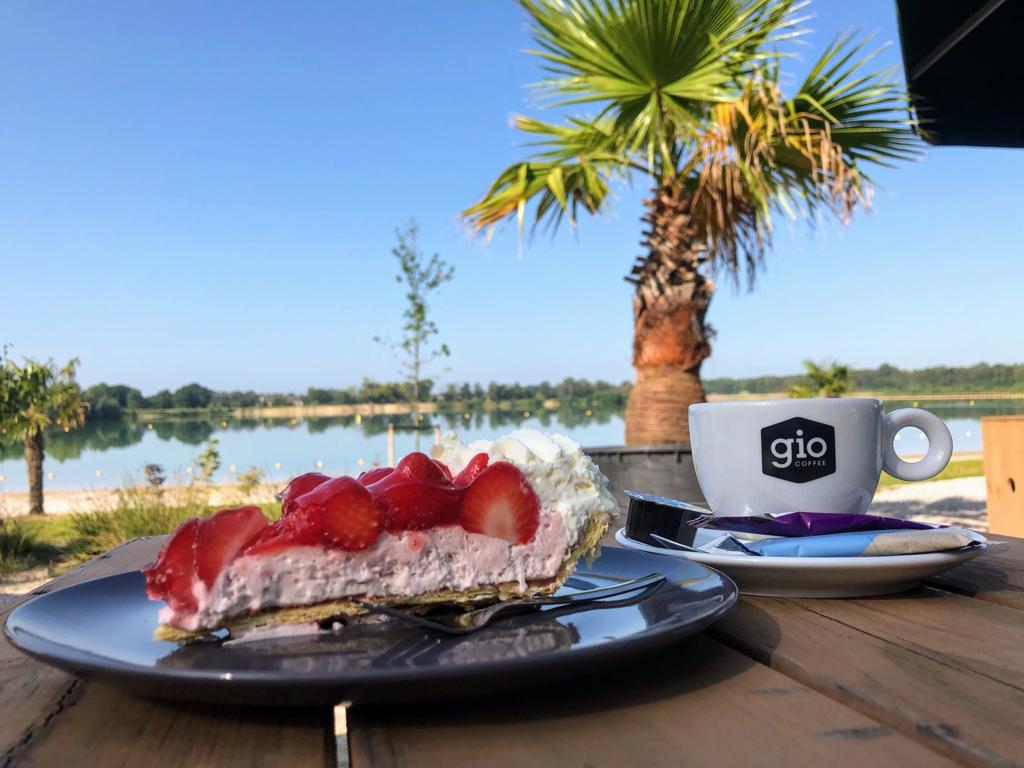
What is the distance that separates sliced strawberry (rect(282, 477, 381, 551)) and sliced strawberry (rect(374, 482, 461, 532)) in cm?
3

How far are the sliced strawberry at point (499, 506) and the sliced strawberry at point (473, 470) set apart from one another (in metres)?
0.03

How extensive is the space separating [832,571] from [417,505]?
49cm

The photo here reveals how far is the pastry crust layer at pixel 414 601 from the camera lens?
0.75 m

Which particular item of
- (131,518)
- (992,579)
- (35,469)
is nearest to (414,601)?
(992,579)

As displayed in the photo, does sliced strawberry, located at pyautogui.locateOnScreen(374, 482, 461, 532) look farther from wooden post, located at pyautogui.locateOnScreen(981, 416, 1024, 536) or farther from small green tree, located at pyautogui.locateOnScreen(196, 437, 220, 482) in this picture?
small green tree, located at pyautogui.locateOnScreen(196, 437, 220, 482)

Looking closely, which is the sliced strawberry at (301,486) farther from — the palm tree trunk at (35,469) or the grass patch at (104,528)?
the palm tree trunk at (35,469)

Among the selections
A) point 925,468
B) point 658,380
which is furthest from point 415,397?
point 925,468

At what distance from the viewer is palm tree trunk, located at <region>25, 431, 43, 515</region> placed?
40.5ft

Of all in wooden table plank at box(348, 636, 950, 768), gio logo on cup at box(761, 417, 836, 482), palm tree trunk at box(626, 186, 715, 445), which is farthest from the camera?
palm tree trunk at box(626, 186, 715, 445)

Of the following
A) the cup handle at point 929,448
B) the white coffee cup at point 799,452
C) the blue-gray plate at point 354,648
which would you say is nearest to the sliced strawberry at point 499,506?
the blue-gray plate at point 354,648

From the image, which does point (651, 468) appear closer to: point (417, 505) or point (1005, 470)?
point (1005, 470)

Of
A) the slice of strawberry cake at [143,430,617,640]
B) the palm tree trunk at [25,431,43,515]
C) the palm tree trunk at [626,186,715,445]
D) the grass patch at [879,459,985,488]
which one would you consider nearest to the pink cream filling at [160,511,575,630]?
the slice of strawberry cake at [143,430,617,640]

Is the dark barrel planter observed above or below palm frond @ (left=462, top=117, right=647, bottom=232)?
below

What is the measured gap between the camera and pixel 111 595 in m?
0.87
